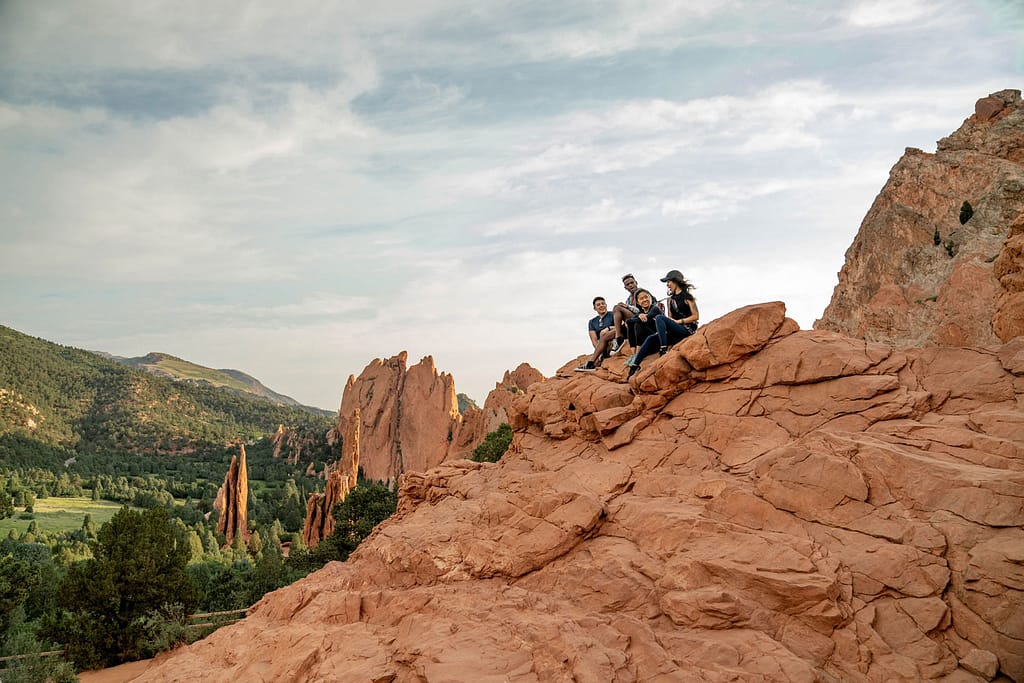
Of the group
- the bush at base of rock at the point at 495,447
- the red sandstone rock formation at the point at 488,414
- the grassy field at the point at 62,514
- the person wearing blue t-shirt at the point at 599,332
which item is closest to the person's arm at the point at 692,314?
the person wearing blue t-shirt at the point at 599,332

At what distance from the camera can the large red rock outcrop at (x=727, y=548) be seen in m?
6.10

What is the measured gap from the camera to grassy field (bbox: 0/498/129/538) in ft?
239

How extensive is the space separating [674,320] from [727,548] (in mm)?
6068

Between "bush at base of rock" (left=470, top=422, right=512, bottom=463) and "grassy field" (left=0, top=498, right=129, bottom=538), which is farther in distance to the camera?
"grassy field" (left=0, top=498, right=129, bottom=538)

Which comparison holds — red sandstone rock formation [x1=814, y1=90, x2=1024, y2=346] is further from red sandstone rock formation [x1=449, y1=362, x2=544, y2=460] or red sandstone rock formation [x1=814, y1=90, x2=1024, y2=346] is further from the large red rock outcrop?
red sandstone rock formation [x1=449, y1=362, x2=544, y2=460]

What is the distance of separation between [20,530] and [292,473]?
2083 inches

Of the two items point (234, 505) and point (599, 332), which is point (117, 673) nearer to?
point (599, 332)

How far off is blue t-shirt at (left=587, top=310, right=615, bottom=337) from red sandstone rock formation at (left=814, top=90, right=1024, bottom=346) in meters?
22.3

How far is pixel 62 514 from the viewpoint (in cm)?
8238

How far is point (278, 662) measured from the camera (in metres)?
7.46

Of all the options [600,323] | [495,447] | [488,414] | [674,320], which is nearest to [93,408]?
[488,414]

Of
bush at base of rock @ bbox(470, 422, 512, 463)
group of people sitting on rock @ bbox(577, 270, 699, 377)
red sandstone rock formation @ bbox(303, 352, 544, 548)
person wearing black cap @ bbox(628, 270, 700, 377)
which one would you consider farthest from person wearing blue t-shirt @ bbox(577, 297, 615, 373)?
red sandstone rock formation @ bbox(303, 352, 544, 548)

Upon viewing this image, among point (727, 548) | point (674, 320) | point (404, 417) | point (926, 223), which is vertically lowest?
point (727, 548)

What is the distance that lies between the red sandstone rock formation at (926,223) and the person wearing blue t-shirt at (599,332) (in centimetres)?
2229
